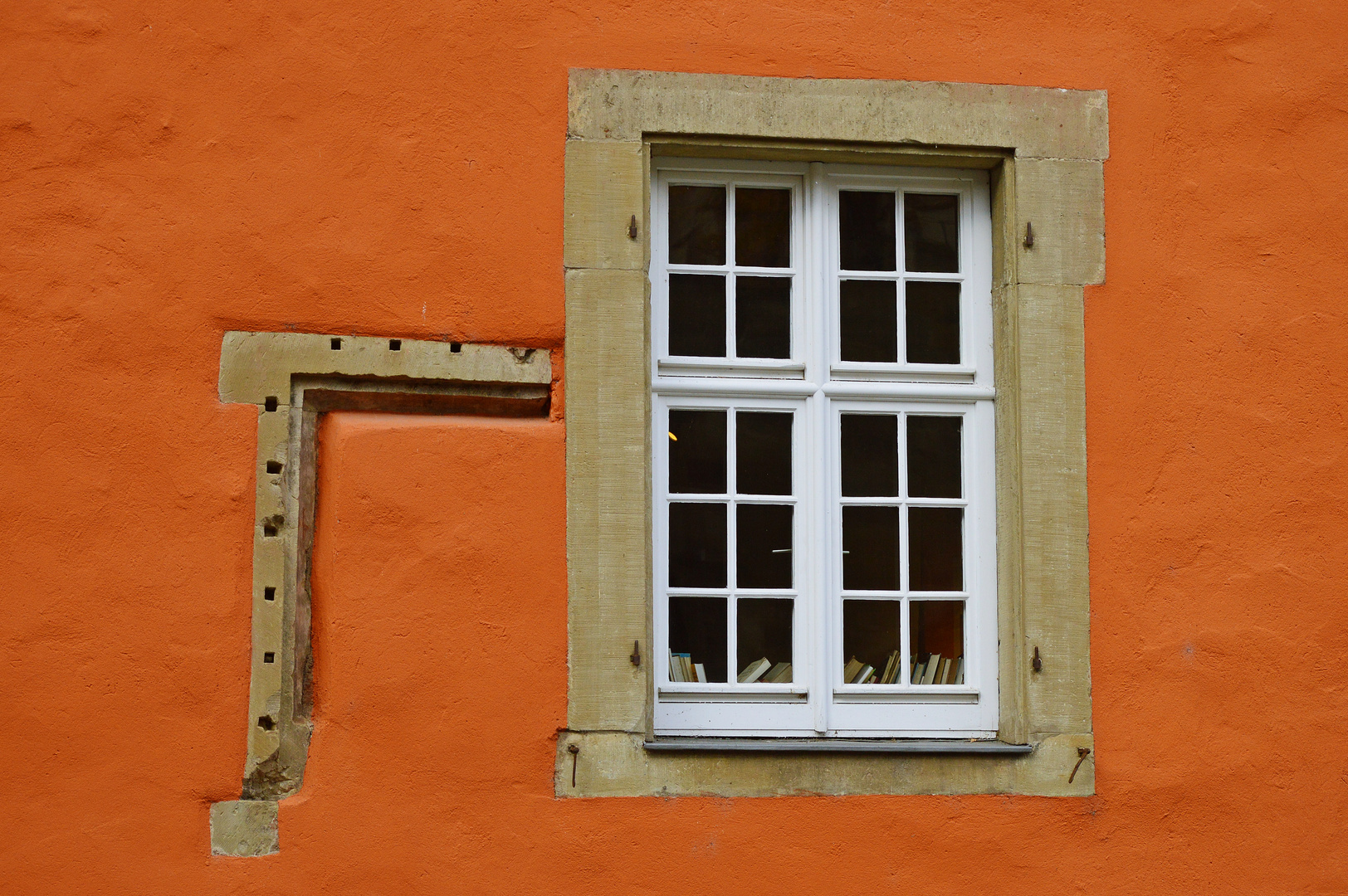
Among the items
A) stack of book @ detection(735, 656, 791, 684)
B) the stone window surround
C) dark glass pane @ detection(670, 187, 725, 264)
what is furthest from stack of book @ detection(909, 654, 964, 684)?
dark glass pane @ detection(670, 187, 725, 264)

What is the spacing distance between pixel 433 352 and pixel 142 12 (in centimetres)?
135

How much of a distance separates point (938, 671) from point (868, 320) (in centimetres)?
114

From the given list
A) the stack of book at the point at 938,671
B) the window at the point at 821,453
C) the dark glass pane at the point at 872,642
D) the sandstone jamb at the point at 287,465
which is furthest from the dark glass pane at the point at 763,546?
Answer: the sandstone jamb at the point at 287,465

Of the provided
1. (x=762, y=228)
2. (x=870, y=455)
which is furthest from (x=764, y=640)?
(x=762, y=228)

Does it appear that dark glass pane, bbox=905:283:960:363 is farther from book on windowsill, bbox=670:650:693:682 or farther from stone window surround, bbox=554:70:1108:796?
book on windowsill, bbox=670:650:693:682

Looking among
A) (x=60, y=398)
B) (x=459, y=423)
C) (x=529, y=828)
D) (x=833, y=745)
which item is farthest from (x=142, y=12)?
(x=833, y=745)

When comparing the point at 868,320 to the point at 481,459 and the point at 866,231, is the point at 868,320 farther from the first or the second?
the point at 481,459

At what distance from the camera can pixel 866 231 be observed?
4.66m

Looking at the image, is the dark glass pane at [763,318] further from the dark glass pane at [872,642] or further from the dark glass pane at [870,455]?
the dark glass pane at [872,642]

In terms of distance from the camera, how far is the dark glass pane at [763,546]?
4.48 meters

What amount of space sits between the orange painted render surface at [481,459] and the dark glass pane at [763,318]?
0.63 meters

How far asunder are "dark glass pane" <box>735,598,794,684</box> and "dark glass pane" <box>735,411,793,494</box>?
0.35m

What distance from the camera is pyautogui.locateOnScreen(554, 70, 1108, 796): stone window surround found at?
4215 mm

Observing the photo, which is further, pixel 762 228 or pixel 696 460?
pixel 762 228
